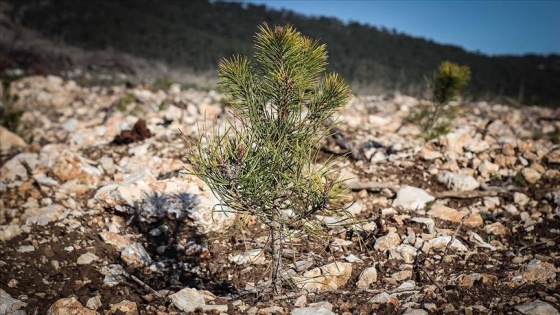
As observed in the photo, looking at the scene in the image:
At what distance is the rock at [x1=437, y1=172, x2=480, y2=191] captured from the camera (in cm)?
418

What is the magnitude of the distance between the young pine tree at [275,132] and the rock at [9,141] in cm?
534

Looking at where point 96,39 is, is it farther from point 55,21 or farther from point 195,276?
point 195,276

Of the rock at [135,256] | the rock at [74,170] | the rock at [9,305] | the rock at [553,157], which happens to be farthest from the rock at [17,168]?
the rock at [553,157]

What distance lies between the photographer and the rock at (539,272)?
2.53m

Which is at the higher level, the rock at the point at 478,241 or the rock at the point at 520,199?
the rock at the point at 520,199

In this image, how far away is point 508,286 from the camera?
246cm

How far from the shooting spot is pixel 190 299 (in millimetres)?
2506

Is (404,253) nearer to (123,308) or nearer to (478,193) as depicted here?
(478,193)

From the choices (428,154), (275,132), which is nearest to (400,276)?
(275,132)

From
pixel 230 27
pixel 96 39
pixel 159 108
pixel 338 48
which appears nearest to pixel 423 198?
pixel 159 108

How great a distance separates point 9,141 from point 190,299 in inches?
211

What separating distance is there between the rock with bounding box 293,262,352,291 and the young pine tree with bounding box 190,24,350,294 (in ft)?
1.84

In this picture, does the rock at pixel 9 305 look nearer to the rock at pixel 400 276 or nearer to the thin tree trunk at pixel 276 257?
the thin tree trunk at pixel 276 257

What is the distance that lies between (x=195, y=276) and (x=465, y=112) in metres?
8.66
